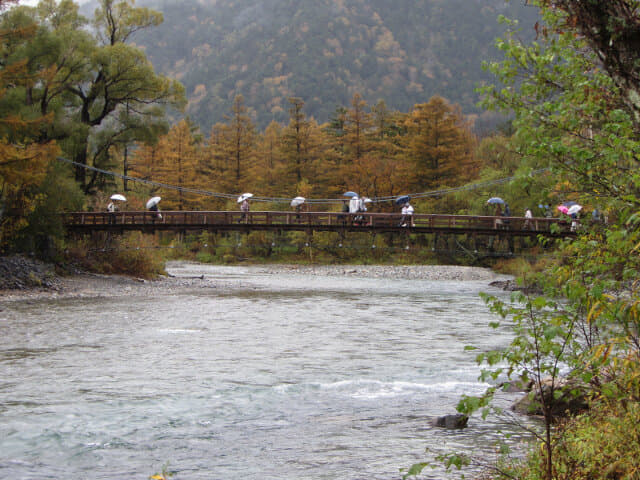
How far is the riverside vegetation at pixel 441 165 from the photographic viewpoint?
15.9ft

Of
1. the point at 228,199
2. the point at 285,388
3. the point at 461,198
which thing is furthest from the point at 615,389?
the point at 228,199

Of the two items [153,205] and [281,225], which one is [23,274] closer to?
[153,205]

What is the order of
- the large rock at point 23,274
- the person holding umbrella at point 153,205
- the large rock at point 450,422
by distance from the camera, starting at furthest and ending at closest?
the person holding umbrella at point 153,205 < the large rock at point 23,274 < the large rock at point 450,422

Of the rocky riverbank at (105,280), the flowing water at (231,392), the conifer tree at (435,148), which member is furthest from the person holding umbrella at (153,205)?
the conifer tree at (435,148)

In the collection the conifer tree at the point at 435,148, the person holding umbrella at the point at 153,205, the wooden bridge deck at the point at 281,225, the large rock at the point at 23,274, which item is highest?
the conifer tree at the point at 435,148

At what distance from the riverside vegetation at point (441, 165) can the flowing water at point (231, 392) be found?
1243 mm

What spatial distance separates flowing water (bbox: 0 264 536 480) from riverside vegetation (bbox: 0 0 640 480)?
1243 millimetres

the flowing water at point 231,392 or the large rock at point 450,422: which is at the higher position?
the large rock at point 450,422

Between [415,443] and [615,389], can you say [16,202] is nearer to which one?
[415,443]

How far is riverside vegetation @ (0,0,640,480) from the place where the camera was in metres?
4.85

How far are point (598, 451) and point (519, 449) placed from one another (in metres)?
2.34

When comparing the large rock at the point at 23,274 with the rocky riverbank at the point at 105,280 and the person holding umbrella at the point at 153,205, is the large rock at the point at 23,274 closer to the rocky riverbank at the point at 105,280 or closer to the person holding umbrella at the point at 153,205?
the rocky riverbank at the point at 105,280

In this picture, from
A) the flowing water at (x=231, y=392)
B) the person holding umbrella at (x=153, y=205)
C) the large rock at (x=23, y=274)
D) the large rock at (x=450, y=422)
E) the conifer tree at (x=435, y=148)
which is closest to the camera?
the flowing water at (x=231, y=392)

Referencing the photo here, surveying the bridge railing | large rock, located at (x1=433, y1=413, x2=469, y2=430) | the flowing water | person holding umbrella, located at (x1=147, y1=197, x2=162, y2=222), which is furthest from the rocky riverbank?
large rock, located at (x1=433, y1=413, x2=469, y2=430)
